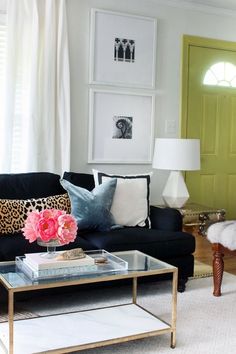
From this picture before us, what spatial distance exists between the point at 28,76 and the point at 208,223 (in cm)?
202

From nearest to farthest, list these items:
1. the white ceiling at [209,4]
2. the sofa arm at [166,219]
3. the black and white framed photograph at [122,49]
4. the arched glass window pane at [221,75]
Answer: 1. the sofa arm at [166,219]
2. the black and white framed photograph at [122,49]
3. the white ceiling at [209,4]
4. the arched glass window pane at [221,75]

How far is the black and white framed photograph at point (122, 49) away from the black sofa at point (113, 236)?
109 cm

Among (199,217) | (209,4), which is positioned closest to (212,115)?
(209,4)

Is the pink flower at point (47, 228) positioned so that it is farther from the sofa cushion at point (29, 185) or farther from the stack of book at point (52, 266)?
the sofa cushion at point (29, 185)

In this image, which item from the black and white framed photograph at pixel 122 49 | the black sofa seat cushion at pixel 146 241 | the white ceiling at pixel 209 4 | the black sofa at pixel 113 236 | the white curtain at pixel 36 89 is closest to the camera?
the black sofa at pixel 113 236

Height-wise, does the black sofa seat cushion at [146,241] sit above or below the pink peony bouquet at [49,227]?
below

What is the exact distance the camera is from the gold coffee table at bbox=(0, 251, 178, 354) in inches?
86.8

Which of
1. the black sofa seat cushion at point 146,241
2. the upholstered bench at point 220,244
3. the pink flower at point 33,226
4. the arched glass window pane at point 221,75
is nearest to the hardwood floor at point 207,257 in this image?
the upholstered bench at point 220,244

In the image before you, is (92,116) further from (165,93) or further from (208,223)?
(208,223)

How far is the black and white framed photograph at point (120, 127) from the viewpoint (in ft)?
14.4

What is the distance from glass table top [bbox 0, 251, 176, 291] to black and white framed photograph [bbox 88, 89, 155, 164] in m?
1.77

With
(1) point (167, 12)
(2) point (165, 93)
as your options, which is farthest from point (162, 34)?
(2) point (165, 93)

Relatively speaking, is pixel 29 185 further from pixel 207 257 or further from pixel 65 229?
pixel 207 257

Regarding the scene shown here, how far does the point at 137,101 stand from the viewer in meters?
4.55
